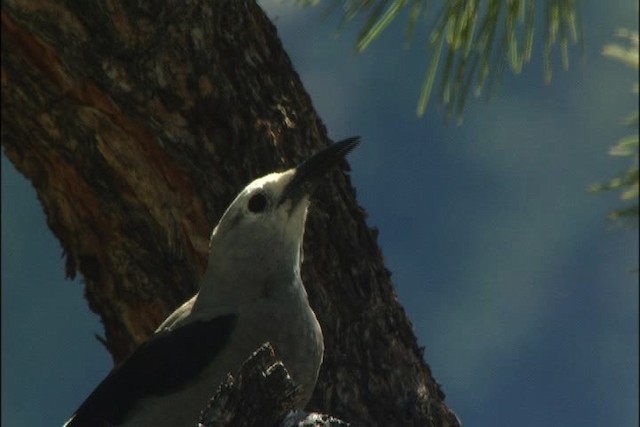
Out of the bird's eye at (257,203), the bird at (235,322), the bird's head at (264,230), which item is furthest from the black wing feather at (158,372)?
the bird's eye at (257,203)

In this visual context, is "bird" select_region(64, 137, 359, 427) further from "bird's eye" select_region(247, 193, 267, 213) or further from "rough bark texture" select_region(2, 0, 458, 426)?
"rough bark texture" select_region(2, 0, 458, 426)

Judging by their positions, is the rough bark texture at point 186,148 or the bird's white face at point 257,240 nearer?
the bird's white face at point 257,240

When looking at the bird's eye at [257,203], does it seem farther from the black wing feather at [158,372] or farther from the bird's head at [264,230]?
the black wing feather at [158,372]

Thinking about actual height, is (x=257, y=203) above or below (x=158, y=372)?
above

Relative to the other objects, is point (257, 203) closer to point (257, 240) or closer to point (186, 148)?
point (257, 240)

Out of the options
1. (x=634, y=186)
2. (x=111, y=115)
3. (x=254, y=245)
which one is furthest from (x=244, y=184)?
(x=634, y=186)

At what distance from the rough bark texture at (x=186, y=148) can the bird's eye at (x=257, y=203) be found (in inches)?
5.3

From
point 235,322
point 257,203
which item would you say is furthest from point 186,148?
point 235,322

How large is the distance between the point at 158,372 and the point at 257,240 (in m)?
0.34

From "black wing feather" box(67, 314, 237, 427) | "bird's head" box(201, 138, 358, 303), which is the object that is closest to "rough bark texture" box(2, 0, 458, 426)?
"bird's head" box(201, 138, 358, 303)

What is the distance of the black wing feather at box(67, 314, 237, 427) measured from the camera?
212 cm

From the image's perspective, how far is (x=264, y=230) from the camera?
2320 millimetres

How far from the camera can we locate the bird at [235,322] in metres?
2.12

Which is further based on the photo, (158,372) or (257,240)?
(257,240)
